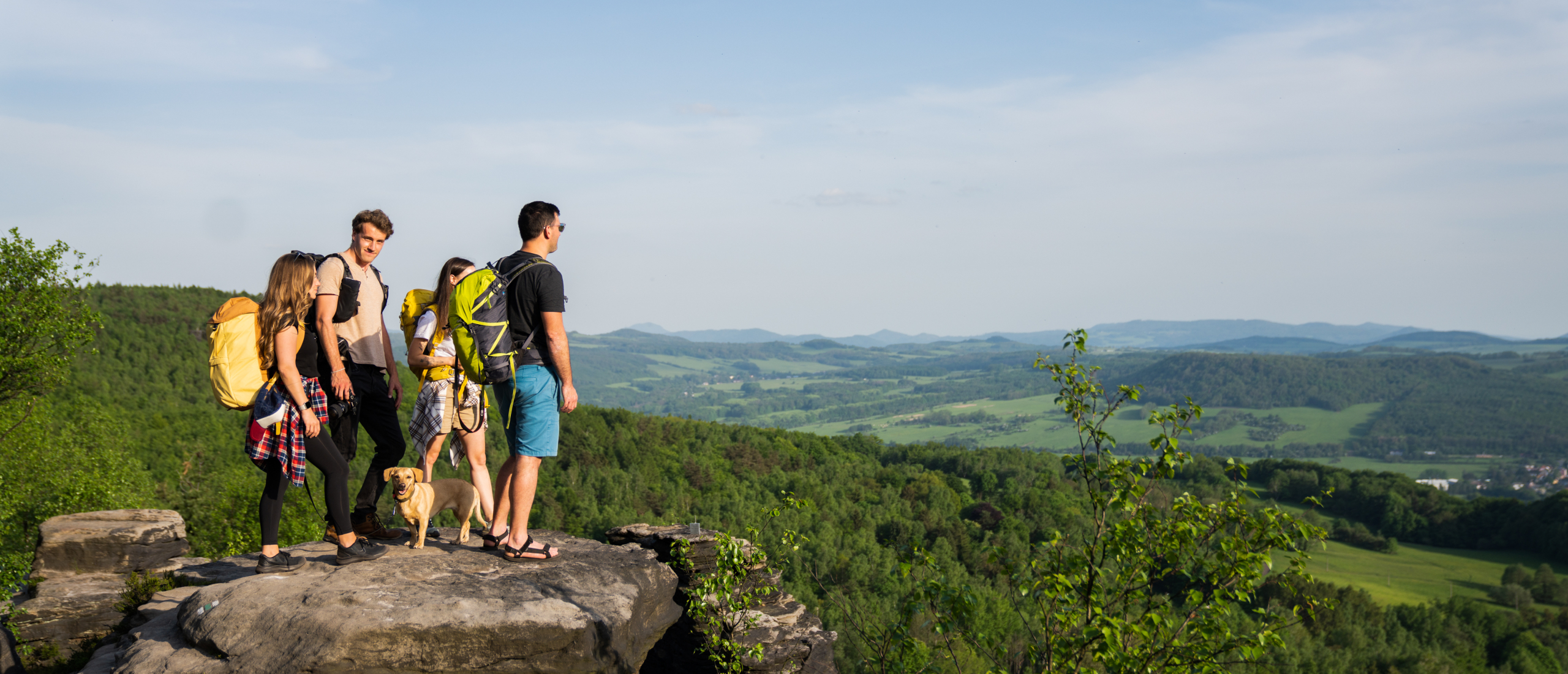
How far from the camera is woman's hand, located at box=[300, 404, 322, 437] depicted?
20.2ft

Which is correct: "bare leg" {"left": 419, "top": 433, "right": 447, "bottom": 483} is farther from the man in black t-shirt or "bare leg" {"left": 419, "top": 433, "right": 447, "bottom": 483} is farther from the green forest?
the green forest

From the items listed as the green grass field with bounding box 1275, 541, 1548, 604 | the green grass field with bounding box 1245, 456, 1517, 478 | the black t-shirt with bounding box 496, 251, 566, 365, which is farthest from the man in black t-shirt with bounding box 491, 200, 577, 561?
the green grass field with bounding box 1245, 456, 1517, 478

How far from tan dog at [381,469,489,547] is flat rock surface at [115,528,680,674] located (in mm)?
331

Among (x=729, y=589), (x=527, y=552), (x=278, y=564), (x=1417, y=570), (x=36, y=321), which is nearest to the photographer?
(x=278, y=564)

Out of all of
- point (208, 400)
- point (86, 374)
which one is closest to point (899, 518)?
point (208, 400)

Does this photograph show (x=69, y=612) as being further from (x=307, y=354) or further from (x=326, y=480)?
(x=307, y=354)

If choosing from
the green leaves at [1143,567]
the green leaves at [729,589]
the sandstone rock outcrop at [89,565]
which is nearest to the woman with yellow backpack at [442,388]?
the green leaves at [729,589]

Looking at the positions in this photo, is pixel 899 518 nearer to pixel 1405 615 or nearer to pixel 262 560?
pixel 1405 615

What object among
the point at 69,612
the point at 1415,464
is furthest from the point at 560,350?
the point at 1415,464

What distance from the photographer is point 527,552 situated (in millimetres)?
7125

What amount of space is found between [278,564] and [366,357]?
1.86m

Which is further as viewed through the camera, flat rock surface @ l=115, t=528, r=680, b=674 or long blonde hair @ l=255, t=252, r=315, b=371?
long blonde hair @ l=255, t=252, r=315, b=371

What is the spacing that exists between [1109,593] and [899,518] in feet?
226

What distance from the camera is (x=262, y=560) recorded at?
6789 mm
